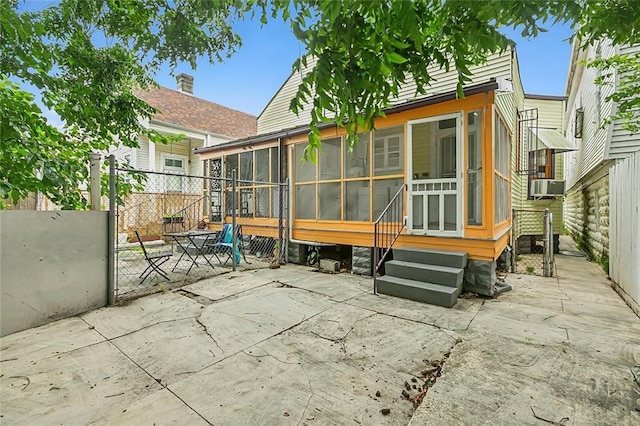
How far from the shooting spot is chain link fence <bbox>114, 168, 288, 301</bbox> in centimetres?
502

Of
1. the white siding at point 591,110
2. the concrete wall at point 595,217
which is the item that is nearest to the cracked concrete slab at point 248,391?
the white siding at point 591,110

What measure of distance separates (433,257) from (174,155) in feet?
37.9

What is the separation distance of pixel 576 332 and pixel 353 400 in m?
2.77

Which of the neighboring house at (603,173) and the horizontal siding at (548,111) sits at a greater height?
the horizontal siding at (548,111)

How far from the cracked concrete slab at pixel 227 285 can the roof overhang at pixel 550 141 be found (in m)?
9.34

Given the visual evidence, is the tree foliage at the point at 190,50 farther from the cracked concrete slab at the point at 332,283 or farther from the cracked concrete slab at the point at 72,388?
the cracked concrete slab at the point at 332,283

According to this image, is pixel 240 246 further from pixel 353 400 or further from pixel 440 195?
pixel 353 400

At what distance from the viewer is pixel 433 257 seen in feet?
15.3

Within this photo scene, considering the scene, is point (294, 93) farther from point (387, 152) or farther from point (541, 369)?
point (541, 369)

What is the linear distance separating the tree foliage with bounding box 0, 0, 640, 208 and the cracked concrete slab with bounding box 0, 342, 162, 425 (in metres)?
1.82

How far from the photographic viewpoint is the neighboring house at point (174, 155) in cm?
952

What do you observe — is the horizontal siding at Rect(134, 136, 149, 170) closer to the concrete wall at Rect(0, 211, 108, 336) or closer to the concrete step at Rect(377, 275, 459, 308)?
the concrete wall at Rect(0, 211, 108, 336)

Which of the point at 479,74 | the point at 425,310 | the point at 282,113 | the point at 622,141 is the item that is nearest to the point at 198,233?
the point at 425,310

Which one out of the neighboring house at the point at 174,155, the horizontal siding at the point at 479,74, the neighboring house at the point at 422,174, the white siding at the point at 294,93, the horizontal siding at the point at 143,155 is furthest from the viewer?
the horizontal siding at the point at 143,155
